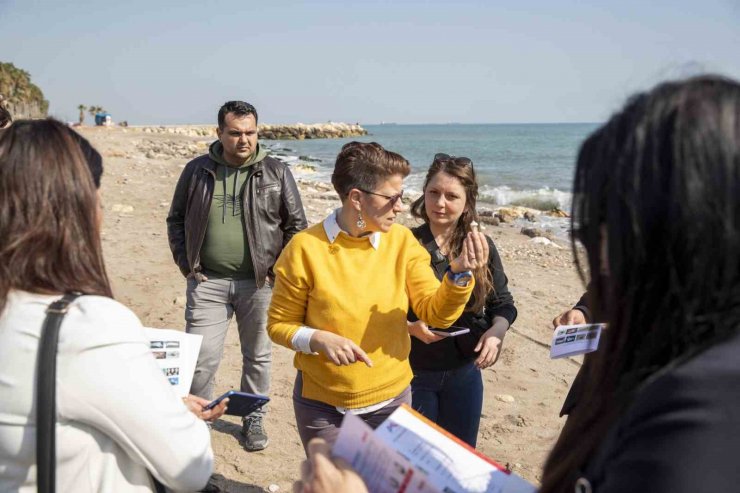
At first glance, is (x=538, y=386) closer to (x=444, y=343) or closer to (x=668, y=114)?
(x=444, y=343)

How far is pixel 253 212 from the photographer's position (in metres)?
4.50

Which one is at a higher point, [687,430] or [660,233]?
[660,233]

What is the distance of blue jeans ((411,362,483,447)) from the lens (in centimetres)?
329

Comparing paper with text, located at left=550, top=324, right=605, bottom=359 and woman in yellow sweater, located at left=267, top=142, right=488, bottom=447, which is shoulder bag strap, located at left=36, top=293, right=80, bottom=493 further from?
paper with text, located at left=550, top=324, right=605, bottom=359

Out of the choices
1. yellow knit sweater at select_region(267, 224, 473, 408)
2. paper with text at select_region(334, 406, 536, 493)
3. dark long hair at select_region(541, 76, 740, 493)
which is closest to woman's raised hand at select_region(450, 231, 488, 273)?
yellow knit sweater at select_region(267, 224, 473, 408)

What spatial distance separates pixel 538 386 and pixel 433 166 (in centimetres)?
292

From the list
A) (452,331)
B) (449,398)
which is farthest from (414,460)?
(449,398)

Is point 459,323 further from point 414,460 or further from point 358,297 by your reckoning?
point 414,460

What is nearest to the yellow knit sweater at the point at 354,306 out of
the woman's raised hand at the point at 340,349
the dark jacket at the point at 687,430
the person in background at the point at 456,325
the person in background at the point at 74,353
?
the woman's raised hand at the point at 340,349

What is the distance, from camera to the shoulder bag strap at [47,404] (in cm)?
147

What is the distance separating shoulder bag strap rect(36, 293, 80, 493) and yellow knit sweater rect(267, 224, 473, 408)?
1346 millimetres

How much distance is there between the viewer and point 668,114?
1.03 m

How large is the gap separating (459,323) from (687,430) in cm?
245

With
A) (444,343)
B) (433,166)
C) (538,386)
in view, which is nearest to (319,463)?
(444,343)
